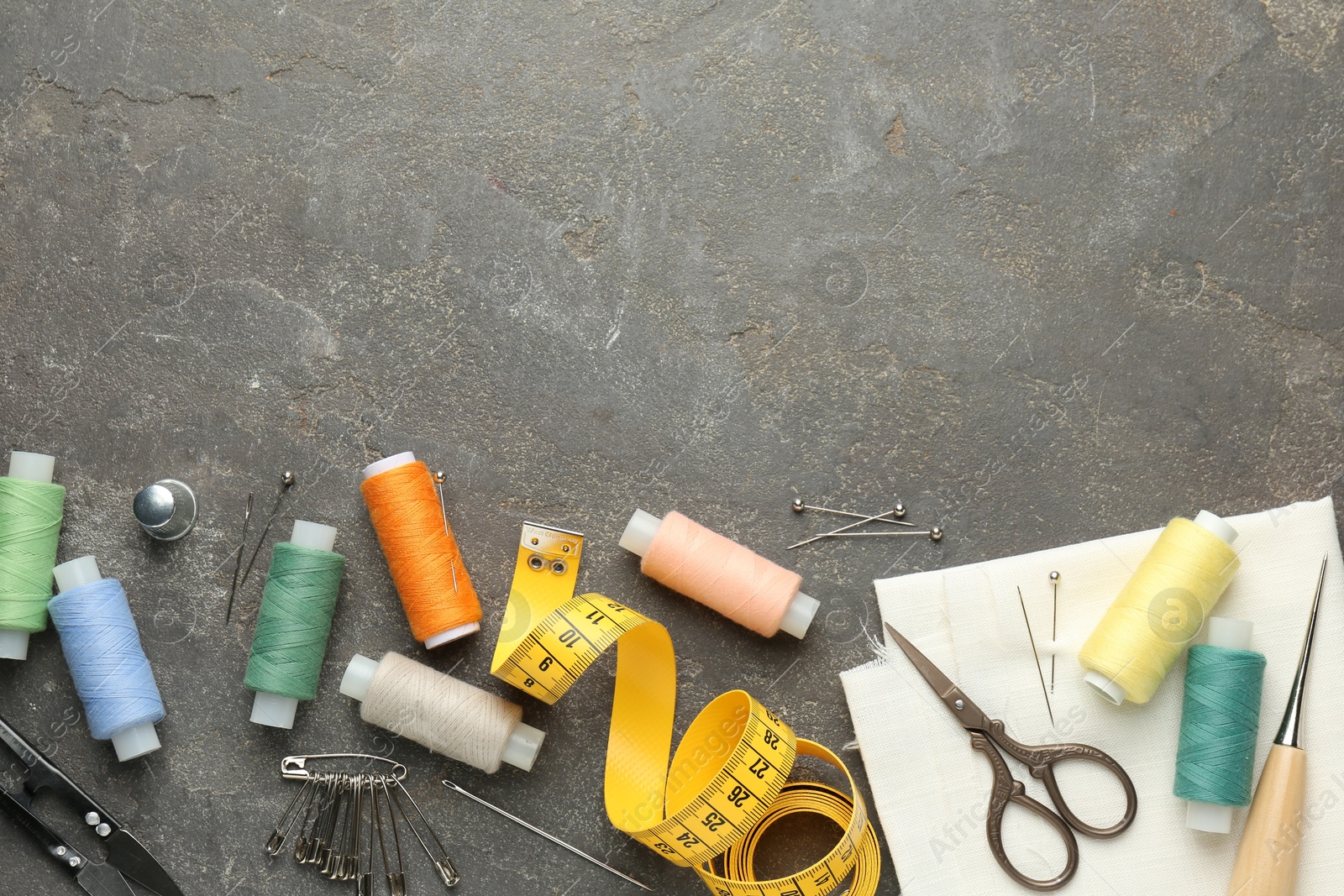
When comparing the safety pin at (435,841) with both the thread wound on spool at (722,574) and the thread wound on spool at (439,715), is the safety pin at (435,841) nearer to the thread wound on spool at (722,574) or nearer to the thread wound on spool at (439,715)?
the thread wound on spool at (439,715)

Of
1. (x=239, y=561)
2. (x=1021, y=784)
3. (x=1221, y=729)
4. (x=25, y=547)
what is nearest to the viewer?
(x=1221, y=729)

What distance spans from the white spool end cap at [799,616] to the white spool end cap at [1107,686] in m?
0.78

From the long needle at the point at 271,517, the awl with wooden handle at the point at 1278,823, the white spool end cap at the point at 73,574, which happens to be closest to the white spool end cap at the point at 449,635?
the long needle at the point at 271,517

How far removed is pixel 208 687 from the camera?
3.00 metres

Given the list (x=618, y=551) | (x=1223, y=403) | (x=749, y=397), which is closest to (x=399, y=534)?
(x=618, y=551)

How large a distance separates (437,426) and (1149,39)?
2.46 m

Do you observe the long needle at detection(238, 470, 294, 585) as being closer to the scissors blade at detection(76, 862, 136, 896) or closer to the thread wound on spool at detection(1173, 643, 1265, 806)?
the scissors blade at detection(76, 862, 136, 896)

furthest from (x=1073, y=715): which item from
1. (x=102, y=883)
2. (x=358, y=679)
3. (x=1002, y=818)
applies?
(x=102, y=883)

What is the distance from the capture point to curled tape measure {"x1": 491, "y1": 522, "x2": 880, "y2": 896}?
8.90 feet

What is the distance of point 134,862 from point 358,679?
0.88 metres

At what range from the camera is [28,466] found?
2945 millimetres

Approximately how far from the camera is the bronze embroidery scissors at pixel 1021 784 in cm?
277

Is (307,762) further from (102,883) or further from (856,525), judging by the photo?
(856,525)

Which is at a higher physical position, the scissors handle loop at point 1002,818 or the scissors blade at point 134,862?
the scissors handle loop at point 1002,818
